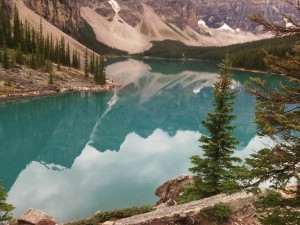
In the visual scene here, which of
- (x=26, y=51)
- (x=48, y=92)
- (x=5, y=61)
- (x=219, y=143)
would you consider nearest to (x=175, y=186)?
(x=219, y=143)

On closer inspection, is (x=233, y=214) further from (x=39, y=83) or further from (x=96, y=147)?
(x=39, y=83)

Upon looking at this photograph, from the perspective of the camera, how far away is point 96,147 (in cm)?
6128

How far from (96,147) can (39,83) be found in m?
47.2

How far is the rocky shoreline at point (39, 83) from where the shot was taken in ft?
295

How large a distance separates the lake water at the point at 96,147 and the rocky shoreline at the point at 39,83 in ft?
14.1

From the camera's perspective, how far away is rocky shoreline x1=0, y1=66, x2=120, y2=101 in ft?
295

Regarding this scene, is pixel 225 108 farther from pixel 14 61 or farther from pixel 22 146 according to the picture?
pixel 14 61

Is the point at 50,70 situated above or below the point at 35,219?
above

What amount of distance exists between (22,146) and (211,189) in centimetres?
4235

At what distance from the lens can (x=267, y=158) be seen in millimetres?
11625

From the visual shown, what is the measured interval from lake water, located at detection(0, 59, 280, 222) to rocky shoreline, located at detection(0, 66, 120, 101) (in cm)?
430

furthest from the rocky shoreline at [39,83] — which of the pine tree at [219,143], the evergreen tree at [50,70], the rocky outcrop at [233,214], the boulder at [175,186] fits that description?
the rocky outcrop at [233,214]

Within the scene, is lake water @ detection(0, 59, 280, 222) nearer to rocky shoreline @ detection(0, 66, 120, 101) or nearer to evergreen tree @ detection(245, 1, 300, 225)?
rocky shoreline @ detection(0, 66, 120, 101)

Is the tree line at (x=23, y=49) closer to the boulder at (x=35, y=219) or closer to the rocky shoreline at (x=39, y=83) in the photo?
the rocky shoreline at (x=39, y=83)
